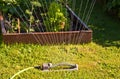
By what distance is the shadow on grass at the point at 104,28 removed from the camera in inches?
294

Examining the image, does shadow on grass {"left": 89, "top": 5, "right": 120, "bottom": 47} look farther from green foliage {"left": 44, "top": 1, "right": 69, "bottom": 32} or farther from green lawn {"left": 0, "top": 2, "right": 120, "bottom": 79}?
green foliage {"left": 44, "top": 1, "right": 69, "bottom": 32}

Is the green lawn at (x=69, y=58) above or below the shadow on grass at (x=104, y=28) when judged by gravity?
below

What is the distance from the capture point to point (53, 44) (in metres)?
6.99

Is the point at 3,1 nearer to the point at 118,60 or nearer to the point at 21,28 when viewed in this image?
the point at 21,28

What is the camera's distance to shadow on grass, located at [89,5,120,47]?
7472mm

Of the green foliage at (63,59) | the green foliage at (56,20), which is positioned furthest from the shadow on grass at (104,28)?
the green foliage at (56,20)

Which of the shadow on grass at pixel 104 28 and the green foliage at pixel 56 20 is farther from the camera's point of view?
the shadow on grass at pixel 104 28

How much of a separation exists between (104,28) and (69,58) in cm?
201

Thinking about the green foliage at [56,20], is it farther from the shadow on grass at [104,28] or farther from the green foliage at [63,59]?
the shadow on grass at [104,28]

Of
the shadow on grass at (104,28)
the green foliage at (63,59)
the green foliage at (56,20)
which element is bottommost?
the green foliage at (63,59)

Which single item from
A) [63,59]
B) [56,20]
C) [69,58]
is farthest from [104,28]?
[63,59]

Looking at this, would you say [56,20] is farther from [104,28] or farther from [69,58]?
[104,28]

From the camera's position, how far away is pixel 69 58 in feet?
21.5

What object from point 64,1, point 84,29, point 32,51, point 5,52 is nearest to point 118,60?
point 84,29
